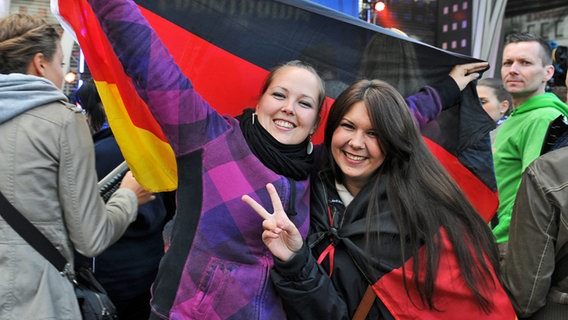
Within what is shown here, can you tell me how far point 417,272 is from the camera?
198 centimetres

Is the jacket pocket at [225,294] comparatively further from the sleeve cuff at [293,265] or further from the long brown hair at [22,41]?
the long brown hair at [22,41]

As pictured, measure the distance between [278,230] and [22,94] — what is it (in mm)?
1038

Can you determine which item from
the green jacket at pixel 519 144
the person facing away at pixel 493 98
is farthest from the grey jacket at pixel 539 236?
the person facing away at pixel 493 98

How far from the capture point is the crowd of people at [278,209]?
6.35 ft

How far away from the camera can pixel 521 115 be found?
11.9 ft

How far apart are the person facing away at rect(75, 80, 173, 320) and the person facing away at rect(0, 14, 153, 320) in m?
0.73

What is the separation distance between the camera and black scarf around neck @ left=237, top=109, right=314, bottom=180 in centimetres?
205

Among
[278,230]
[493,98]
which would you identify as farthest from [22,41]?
[493,98]

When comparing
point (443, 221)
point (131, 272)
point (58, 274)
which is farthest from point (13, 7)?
point (443, 221)

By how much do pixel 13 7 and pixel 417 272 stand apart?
9.29m

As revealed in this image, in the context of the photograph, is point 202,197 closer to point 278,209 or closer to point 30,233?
point 278,209

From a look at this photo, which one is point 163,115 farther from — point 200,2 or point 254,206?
point 200,2

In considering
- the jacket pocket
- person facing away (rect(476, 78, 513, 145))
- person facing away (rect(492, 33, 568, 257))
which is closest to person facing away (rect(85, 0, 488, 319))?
the jacket pocket

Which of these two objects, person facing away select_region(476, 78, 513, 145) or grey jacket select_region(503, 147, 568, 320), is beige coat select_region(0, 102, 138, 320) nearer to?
grey jacket select_region(503, 147, 568, 320)
